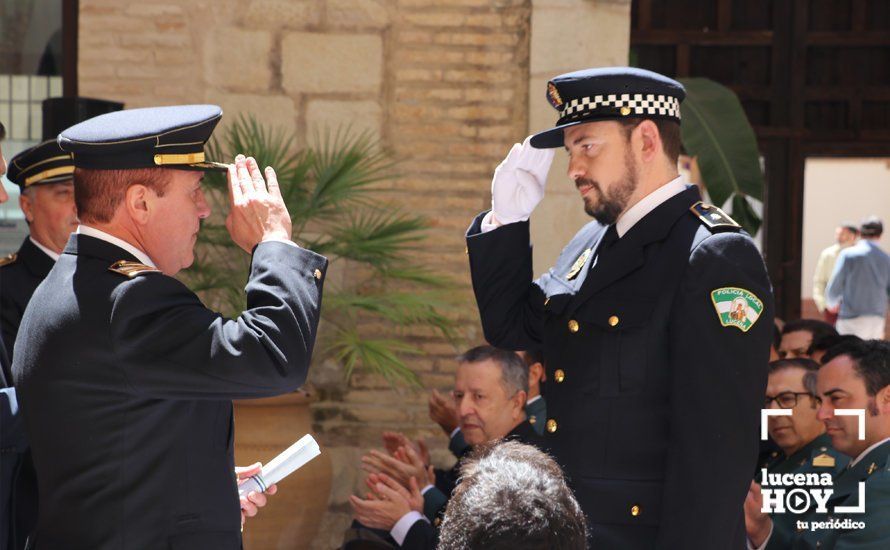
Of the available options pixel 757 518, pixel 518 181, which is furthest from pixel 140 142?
pixel 757 518

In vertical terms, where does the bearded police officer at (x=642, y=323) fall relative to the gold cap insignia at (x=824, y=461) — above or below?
above

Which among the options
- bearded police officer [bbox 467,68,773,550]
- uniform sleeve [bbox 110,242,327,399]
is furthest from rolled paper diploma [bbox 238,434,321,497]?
bearded police officer [bbox 467,68,773,550]

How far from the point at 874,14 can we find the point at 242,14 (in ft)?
16.7

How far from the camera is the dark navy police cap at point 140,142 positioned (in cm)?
207

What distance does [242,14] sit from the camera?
5832mm

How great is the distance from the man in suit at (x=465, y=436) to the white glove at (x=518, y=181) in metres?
1.30

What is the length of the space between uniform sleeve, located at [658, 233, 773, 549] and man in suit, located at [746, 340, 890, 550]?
4.00 feet

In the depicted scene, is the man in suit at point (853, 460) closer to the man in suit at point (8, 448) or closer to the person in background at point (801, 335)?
the person in background at point (801, 335)

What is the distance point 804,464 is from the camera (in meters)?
4.07

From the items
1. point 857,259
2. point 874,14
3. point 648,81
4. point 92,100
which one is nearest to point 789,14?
point 874,14

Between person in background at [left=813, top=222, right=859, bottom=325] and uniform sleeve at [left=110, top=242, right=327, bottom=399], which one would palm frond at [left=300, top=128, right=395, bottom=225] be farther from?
person in background at [left=813, top=222, right=859, bottom=325]

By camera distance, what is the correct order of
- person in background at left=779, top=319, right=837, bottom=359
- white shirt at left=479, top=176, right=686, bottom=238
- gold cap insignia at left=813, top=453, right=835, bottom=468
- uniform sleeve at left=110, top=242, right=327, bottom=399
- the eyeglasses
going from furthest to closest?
person in background at left=779, top=319, right=837, bottom=359
the eyeglasses
gold cap insignia at left=813, top=453, right=835, bottom=468
white shirt at left=479, top=176, right=686, bottom=238
uniform sleeve at left=110, top=242, right=327, bottom=399

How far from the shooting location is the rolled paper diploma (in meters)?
2.25

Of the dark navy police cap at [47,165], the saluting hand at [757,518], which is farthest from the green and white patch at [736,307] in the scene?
the dark navy police cap at [47,165]
